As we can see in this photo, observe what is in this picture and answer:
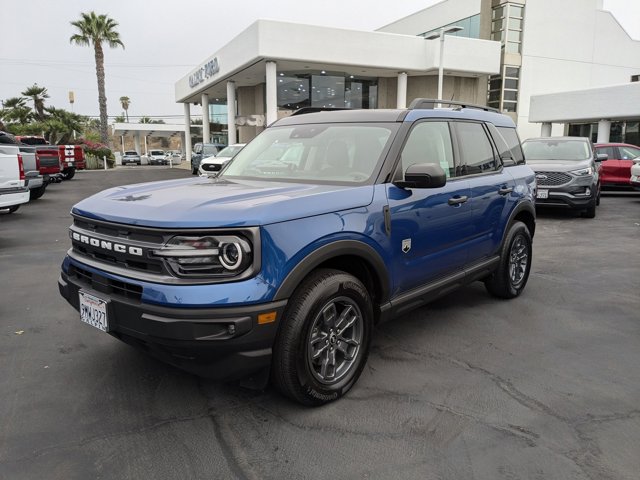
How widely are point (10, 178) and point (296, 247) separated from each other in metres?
8.00

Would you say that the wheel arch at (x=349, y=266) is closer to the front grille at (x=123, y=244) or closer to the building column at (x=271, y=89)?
the front grille at (x=123, y=244)

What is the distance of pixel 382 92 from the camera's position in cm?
3022

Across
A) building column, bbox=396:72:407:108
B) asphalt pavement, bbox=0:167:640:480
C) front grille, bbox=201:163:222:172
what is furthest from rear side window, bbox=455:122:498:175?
building column, bbox=396:72:407:108

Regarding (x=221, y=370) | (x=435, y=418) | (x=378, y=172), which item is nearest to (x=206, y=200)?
(x=221, y=370)

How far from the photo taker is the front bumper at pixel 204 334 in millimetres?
2514

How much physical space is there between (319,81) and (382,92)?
400 cm

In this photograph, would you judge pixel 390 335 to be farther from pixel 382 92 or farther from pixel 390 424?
pixel 382 92

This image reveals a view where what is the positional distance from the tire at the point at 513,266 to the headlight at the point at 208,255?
321 centimetres

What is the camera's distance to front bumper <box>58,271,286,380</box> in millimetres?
2514

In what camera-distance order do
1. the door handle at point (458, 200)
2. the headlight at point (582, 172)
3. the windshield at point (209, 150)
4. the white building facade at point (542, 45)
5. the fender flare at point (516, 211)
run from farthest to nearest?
the white building facade at point (542, 45) → the windshield at point (209, 150) → the headlight at point (582, 172) → the fender flare at point (516, 211) → the door handle at point (458, 200)

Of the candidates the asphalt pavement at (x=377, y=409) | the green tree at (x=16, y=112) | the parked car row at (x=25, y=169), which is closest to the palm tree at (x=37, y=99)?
the green tree at (x=16, y=112)

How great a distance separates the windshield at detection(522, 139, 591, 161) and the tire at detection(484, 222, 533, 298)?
7.06 m

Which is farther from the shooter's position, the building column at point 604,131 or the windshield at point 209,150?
the building column at point 604,131

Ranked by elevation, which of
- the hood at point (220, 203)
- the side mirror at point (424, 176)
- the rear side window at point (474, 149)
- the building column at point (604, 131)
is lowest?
the hood at point (220, 203)
